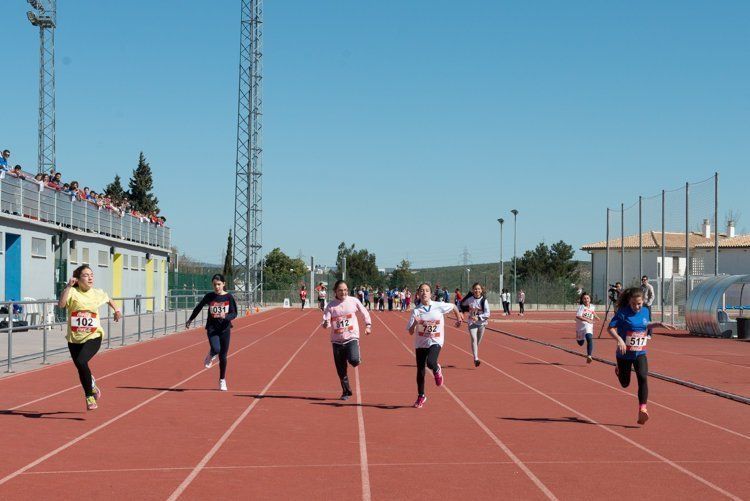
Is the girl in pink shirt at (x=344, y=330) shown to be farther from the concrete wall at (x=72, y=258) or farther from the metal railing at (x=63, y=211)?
the metal railing at (x=63, y=211)

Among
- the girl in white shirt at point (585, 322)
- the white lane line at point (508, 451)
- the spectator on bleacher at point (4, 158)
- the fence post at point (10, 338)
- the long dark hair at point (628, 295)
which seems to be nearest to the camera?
the white lane line at point (508, 451)

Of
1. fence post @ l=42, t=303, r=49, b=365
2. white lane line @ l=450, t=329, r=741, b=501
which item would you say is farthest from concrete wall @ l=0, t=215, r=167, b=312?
white lane line @ l=450, t=329, r=741, b=501

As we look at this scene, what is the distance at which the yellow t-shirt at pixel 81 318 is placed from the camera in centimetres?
1125

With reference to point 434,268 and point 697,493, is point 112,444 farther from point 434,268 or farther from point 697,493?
point 434,268

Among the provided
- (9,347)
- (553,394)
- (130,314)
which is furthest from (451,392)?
(130,314)

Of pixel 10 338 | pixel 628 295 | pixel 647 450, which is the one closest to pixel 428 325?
pixel 628 295

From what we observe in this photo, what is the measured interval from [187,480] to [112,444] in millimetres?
2054

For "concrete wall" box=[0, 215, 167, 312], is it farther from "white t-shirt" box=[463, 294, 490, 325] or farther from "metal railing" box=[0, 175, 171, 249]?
"white t-shirt" box=[463, 294, 490, 325]

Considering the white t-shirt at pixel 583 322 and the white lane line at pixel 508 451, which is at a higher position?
the white t-shirt at pixel 583 322

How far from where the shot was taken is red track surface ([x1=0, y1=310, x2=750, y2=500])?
749 cm

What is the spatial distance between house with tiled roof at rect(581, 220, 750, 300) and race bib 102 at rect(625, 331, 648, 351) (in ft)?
217

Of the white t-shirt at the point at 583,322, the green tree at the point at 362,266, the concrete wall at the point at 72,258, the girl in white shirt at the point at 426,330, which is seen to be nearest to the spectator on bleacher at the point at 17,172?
the concrete wall at the point at 72,258

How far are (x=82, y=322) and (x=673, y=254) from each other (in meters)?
84.6

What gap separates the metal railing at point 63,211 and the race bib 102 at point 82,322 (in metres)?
18.4
